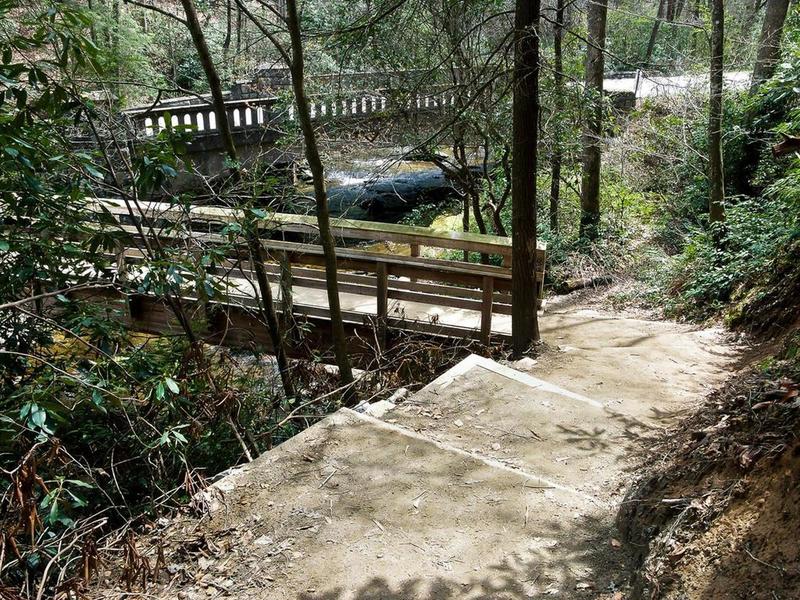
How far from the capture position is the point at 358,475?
4.20 metres

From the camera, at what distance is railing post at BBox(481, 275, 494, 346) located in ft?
24.3

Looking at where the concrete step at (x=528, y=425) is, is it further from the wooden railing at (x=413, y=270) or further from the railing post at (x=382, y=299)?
the railing post at (x=382, y=299)

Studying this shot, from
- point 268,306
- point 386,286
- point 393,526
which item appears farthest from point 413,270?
point 393,526

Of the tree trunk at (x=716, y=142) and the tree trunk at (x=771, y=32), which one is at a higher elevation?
the tree trunk at (x=771, y=32)

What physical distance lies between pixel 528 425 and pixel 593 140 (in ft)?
28.2

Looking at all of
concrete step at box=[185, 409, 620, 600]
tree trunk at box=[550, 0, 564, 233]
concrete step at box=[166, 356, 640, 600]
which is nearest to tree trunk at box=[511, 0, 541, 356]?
tree trunk at box=[550, 0, 564, 233]

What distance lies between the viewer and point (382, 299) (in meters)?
7.73

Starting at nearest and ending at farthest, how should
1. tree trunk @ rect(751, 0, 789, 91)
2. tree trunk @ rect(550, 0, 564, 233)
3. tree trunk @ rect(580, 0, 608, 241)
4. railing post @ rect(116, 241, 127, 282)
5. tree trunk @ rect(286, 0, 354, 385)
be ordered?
railing post @ rect(116, 241, 127, 282), tree trunk @ rect(286, 0, 354, 385), tree trunk @ rect(550, 0, 564, 233), tree trunk @ rect(580, 0, 608, 241), tree trunk @ rect(751, 0, 789, 91)

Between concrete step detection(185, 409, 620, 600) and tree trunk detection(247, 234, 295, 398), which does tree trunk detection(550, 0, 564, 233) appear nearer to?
tree trunk detection(247, 234, 295, 398)

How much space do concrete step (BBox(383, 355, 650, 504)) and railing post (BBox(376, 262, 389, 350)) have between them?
1730 millimetres

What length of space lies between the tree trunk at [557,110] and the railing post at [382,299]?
9.58 ft

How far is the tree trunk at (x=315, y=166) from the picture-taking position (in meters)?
5.34

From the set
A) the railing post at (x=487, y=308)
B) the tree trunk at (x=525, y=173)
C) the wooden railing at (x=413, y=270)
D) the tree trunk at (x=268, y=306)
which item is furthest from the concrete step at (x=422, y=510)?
the wooden railing at (x=413, y=270)

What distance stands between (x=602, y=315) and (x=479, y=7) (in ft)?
17.2
